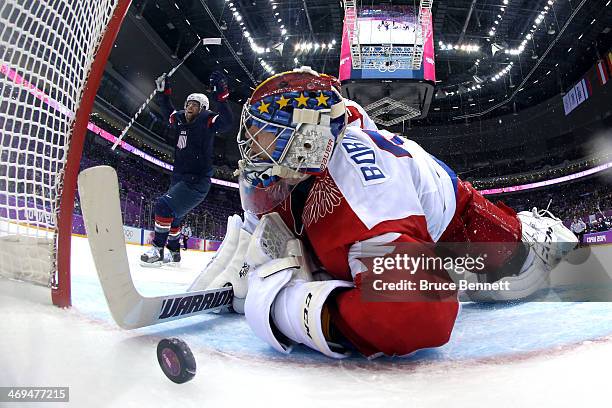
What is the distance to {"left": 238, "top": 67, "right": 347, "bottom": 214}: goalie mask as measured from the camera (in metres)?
0.85

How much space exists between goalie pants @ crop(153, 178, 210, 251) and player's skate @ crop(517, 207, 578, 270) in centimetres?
202

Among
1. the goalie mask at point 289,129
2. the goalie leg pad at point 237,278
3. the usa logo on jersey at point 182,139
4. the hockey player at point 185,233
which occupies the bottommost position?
the goalie leg pad at point 237,278

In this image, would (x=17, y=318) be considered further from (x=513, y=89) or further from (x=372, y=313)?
(x=513, y=89)

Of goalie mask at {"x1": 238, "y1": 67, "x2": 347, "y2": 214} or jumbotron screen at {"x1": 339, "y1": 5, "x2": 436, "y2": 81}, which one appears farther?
jumbotron screen at {"x1": 339, "y1": 5, "x2": 436, "y2": 81}

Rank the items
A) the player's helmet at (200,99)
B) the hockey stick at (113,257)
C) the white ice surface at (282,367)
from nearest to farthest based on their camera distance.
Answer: the white ice surface at (282,367) → the hockey stick at (113,257) → the player's helmet at (200,99)

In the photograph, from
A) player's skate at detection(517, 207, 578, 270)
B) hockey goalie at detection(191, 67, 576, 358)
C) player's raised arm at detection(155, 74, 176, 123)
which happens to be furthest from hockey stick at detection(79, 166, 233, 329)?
player's raised arm at detection(155, 74, 176, 123)

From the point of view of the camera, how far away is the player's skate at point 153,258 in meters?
2.58

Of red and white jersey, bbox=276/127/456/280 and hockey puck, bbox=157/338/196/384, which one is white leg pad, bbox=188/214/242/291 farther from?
hockey puck, bbox=157/338/196/384

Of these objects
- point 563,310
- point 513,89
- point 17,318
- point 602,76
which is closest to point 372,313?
point 17,318

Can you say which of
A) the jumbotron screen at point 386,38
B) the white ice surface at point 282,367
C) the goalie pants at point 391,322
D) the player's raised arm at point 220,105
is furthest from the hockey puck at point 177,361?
the jumbotron screen at point 386,38

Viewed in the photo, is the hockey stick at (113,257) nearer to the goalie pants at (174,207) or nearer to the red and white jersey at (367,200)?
the red and white jersey at (367,200)

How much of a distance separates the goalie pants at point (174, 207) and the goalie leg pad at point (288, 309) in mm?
2048

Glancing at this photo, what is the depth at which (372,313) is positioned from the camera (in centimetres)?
73

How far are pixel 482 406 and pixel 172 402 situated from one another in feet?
1.20
